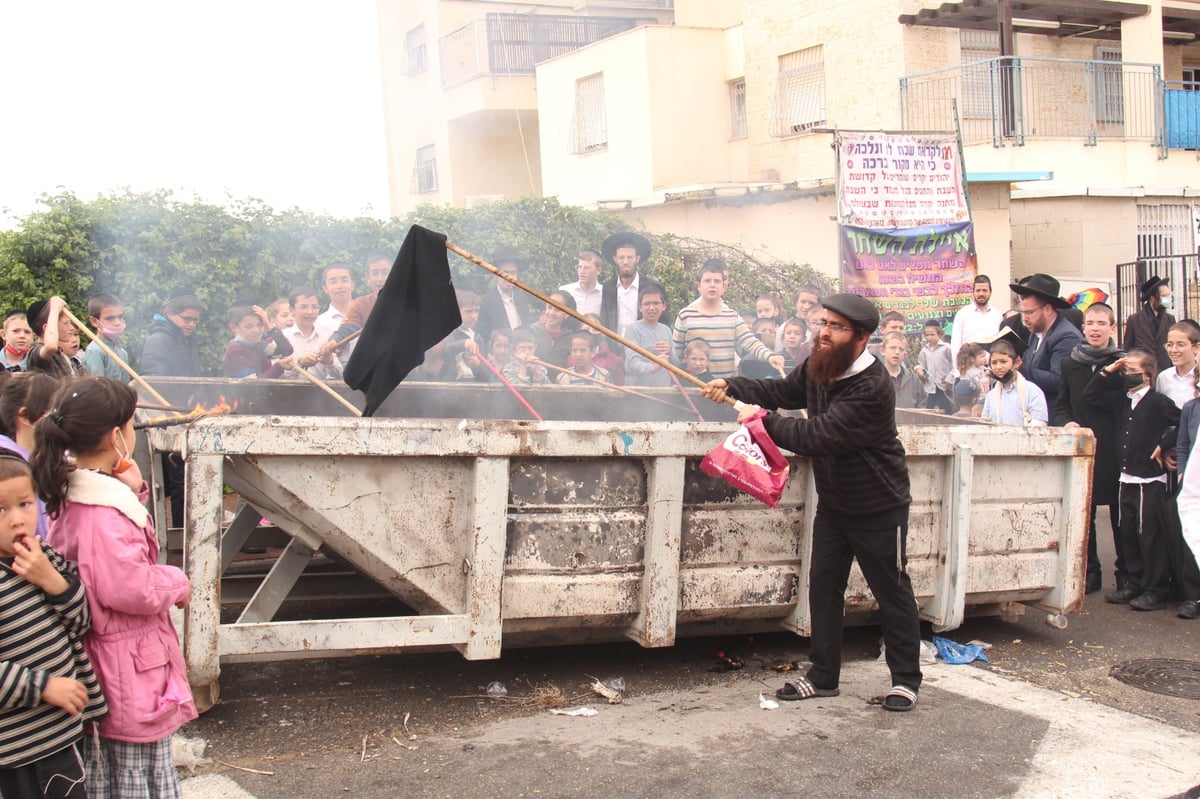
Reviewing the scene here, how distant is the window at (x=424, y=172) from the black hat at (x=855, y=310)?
712 inches

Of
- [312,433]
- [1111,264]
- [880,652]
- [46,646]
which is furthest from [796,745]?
[1111,264]

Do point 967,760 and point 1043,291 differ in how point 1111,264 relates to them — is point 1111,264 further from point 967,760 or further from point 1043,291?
point 967,760

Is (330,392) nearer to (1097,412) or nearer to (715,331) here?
(715,331)

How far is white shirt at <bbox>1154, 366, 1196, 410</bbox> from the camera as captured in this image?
23.1ft

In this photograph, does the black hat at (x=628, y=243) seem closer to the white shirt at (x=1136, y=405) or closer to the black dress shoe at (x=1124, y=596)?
the white shirt at (x=1136, y=405)

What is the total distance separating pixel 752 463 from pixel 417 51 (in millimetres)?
19142

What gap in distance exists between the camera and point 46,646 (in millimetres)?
2902

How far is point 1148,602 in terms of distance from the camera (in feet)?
22.6

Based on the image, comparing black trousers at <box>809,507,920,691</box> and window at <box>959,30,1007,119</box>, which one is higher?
window at <box>959,30,1007,119</box>

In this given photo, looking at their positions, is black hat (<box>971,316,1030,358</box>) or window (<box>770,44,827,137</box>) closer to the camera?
black hat (<box>971,316,1030,358</box>)

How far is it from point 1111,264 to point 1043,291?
32.8ft

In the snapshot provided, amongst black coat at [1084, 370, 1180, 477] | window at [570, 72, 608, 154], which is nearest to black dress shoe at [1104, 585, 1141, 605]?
black coat at [1084, 370, 1180, 477]

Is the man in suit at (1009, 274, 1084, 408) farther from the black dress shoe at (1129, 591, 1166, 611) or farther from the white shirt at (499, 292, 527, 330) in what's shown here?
the white shirt at (499, 292, 527, 330)

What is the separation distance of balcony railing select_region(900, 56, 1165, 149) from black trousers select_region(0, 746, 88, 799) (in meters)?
15.9
